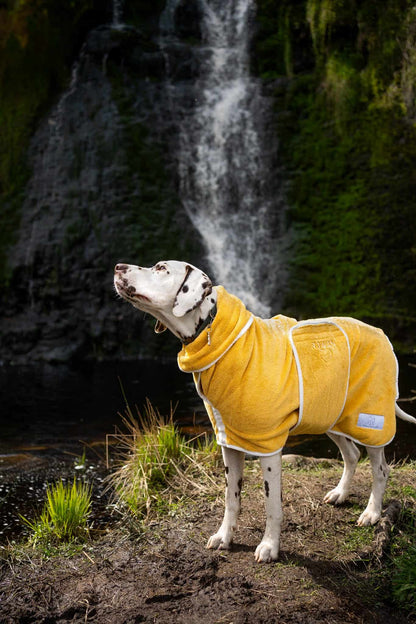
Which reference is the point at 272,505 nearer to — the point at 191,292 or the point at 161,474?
the point at 191,292

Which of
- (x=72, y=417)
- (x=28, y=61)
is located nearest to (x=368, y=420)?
(x=72, y=417)

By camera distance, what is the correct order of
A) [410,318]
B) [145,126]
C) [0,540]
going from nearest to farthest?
[0,540] < [410,318] < [145,126]

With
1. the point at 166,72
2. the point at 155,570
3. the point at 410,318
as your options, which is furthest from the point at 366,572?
the point at 166,72

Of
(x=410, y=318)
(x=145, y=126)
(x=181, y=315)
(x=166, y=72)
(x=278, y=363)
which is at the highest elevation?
(x=166, y=72)

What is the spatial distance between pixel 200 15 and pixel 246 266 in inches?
298

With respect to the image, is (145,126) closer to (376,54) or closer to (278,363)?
(376,54)

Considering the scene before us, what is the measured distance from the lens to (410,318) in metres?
14.1

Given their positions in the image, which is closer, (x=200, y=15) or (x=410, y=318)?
(x=410, y=318)

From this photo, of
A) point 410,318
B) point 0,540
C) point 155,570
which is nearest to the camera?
point 155,570

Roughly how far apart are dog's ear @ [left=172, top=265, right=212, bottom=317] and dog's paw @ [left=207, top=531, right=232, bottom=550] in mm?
1539

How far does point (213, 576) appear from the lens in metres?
3.47

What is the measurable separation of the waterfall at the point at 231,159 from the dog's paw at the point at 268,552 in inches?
463

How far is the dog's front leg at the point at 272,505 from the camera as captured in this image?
138 inches

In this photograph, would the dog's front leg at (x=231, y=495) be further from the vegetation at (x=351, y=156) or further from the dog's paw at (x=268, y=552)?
the vegetation at (x=351, y=156)
